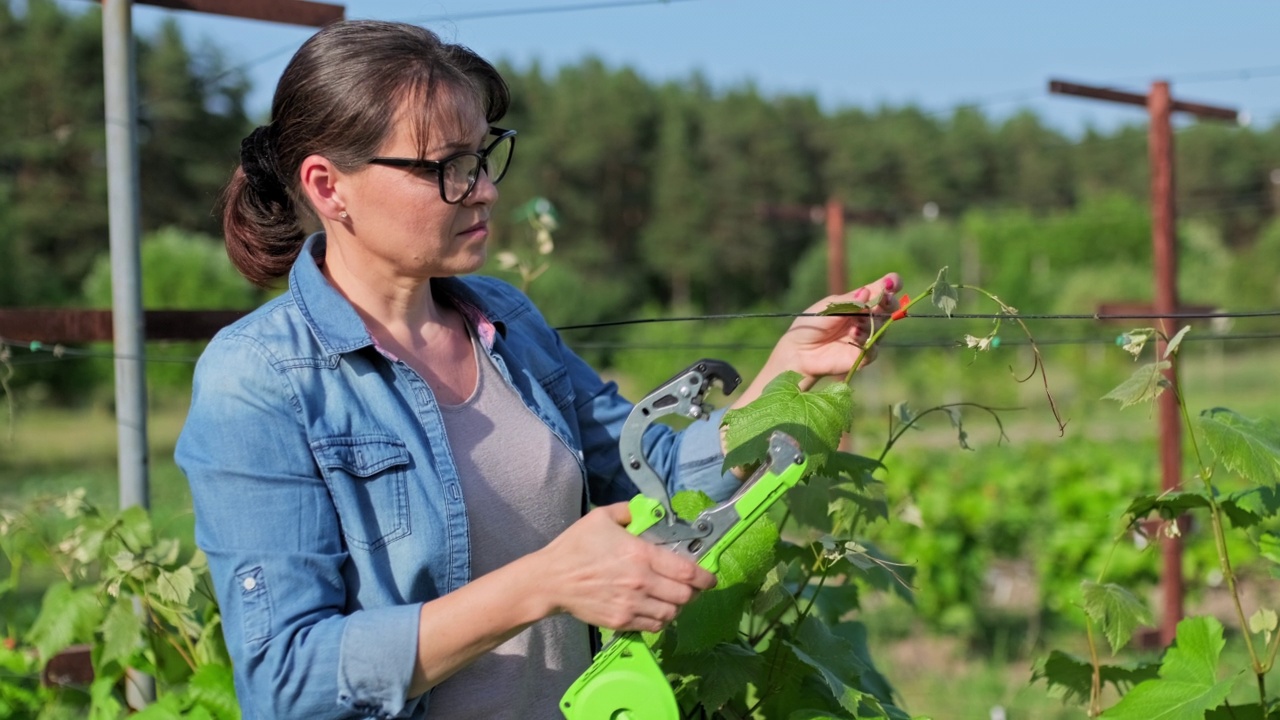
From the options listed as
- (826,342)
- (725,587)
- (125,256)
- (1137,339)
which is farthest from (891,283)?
(125,256)

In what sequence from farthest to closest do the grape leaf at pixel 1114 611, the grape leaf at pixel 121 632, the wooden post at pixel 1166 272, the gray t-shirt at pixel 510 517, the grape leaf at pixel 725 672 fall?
the wooden post at pixel 1166 272 → the grape leaf at pixel 121 632 → the grape leaf at pixel 1114 611 → the grape leaf at pixel 725 672 → the gray t-shirt at pixel 510 517

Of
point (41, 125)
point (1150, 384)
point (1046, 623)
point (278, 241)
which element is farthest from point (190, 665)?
point (41, 125)

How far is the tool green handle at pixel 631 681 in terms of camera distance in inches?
53.1

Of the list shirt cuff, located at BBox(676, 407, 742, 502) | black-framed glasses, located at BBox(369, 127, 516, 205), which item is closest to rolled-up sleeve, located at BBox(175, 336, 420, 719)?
black-framed glasses, located at BBox(369, 127, 516, 205)

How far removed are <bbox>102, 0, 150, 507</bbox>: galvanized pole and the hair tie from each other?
1136 mm

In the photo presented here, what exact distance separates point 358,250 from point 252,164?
0.24 metres

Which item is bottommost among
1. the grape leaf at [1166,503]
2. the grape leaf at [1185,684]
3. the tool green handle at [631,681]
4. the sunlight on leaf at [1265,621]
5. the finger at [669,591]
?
the grape leaf at [1185,684]

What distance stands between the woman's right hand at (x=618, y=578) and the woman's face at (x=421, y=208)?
0.45 meters

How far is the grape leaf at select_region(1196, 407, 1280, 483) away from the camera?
5.52ft

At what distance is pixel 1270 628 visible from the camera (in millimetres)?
1759

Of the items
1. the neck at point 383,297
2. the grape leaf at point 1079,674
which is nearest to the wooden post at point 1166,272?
the grape leaf at point 1079,674

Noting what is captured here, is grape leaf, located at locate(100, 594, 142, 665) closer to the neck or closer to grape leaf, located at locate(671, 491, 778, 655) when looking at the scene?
the neck

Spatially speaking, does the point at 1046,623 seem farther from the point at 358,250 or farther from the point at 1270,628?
the point at 358,250

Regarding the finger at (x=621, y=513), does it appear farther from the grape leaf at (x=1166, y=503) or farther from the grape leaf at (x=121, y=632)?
the grape leaf at (x=121, y=632)
